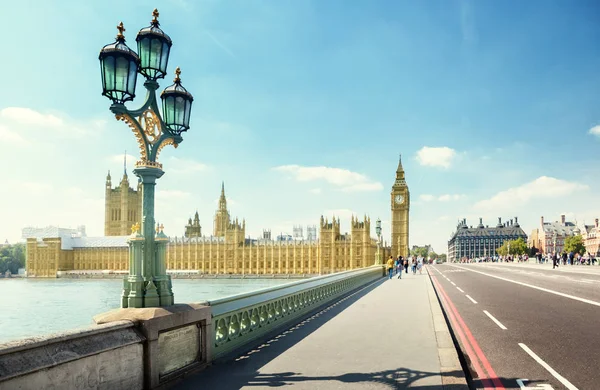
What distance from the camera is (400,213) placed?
5315 inches

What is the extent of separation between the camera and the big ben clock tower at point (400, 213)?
130 m

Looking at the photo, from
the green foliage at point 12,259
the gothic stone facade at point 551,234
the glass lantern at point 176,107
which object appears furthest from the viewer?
the gothic stone facade at point 551,234

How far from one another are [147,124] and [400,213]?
132 m

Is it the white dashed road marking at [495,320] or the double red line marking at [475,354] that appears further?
the white dashed road marking at [495,320]

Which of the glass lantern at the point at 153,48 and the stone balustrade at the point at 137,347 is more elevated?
the glass lantern at the point at 153,48

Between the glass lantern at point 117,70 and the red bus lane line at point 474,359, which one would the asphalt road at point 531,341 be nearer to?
the red bus lane line at point 474,359

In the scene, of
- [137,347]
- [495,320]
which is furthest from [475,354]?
[137,347]

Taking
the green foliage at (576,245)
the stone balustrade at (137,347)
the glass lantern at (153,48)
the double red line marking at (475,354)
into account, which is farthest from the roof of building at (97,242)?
the glass lantern at (153,48)

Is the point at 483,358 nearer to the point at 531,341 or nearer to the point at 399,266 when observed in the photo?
the point at 531,341

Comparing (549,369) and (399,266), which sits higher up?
(549,369)

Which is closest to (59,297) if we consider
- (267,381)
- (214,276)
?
(214,276)

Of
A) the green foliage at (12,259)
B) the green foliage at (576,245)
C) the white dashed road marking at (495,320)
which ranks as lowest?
the green foliage at (12,259)

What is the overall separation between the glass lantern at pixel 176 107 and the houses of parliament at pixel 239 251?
377 feet

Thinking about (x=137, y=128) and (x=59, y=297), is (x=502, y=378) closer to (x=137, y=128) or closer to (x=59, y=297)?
(x=137, y=128)
